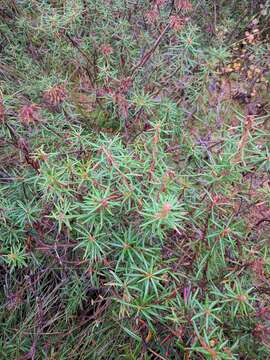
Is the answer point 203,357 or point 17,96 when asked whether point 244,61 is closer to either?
point 17,96

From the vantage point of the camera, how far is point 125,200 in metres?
1.66

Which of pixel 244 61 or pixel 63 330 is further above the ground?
pixel 244 61

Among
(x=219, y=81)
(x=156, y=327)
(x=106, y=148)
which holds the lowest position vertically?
(x=156, y=327)

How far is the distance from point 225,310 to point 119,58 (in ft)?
5.24

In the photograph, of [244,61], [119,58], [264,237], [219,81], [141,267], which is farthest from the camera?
[244,61]

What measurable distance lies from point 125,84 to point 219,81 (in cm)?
108

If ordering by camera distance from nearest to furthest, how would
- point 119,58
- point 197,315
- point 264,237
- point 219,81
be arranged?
point 197,315 → point 264,237 → point 119,58 → point 219,81

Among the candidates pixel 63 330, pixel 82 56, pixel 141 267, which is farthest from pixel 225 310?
pixel 82 56

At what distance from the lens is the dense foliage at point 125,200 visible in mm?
1644

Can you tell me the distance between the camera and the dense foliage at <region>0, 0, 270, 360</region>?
164 cm

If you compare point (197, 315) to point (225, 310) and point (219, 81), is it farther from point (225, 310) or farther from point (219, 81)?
point (219, 81)

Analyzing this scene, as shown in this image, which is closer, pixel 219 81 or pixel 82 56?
pixel 82 56

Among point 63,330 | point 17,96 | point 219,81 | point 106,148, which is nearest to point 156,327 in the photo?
point 63,330

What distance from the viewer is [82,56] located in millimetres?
2689
